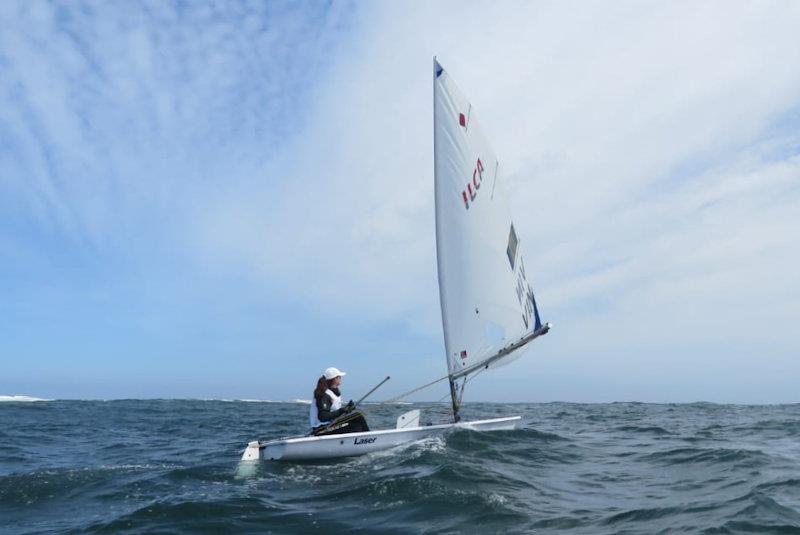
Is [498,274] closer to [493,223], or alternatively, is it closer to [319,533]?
[493,223]

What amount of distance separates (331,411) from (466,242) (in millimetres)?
4683

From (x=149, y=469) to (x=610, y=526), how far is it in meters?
8.07

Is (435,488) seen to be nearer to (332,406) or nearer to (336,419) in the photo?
(336,419)

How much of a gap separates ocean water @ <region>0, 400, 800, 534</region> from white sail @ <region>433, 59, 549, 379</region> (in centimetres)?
208

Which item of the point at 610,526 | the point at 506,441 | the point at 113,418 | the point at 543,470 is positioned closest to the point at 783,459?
the point at 543,470

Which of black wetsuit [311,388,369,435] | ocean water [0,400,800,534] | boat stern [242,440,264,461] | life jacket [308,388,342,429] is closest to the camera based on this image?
ocean water [0,400,800,534]

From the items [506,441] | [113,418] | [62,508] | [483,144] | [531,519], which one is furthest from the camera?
[113,418]

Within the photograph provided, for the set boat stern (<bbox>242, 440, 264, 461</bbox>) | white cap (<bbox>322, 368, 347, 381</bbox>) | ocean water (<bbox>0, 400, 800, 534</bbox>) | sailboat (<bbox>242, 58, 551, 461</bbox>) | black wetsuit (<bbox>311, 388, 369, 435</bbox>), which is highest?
sailboat (<bbox>242, 58, 551, 461</bbox>)

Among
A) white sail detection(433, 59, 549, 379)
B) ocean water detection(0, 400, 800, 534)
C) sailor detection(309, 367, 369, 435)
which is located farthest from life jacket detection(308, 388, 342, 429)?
white sail detection(433, 59, 549, 379)

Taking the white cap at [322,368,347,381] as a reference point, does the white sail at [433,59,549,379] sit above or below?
above

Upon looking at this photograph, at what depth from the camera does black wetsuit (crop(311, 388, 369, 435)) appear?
441 inches

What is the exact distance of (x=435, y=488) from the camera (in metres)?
7.82

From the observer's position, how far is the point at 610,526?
6125 millimetres

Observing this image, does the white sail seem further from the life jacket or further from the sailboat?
the life jacket
